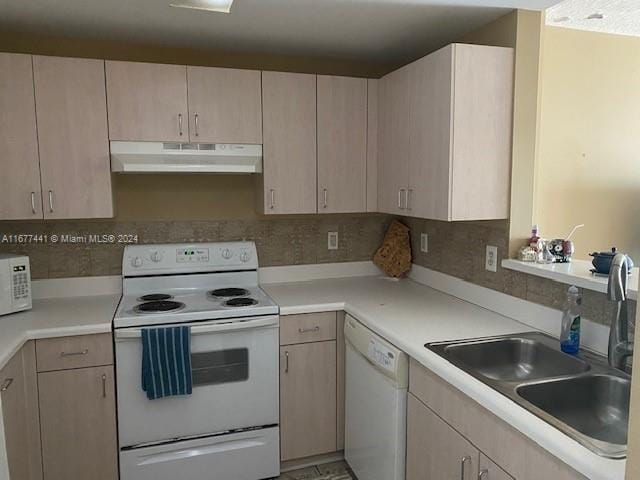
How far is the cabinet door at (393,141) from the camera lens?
2.52m

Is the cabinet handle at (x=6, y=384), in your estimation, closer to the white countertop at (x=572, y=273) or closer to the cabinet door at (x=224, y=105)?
the cabinet door at (x=224, y=105)

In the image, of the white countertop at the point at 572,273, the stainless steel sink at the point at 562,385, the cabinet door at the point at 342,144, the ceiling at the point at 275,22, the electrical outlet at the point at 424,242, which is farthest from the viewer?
the electrical outlet at the point at 424,242

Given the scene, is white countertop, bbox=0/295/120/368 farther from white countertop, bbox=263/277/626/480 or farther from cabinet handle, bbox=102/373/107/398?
white countertop, bbox=263/277/626/480

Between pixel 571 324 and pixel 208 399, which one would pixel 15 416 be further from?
pixel 571 324

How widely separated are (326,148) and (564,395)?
5.85ft

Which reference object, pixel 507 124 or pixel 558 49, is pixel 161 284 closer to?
pixel 507 124

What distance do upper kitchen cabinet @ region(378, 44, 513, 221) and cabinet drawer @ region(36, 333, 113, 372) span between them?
1.64 meters

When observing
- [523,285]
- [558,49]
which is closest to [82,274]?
[523,285]

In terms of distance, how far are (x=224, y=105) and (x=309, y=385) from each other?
1578 mm

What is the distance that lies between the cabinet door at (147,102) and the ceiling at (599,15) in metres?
1.93

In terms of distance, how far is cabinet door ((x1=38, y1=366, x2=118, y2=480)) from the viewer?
7.09 ft

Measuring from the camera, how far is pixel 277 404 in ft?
8.21

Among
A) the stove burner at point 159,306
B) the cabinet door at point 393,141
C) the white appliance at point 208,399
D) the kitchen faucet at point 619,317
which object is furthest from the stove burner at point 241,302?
the kitchen faucet at point 619,317

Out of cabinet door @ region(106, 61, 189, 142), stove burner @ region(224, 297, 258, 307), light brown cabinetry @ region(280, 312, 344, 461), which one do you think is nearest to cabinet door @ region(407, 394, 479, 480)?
light brown cabinetry @ region(280, 312, 344, 461)
